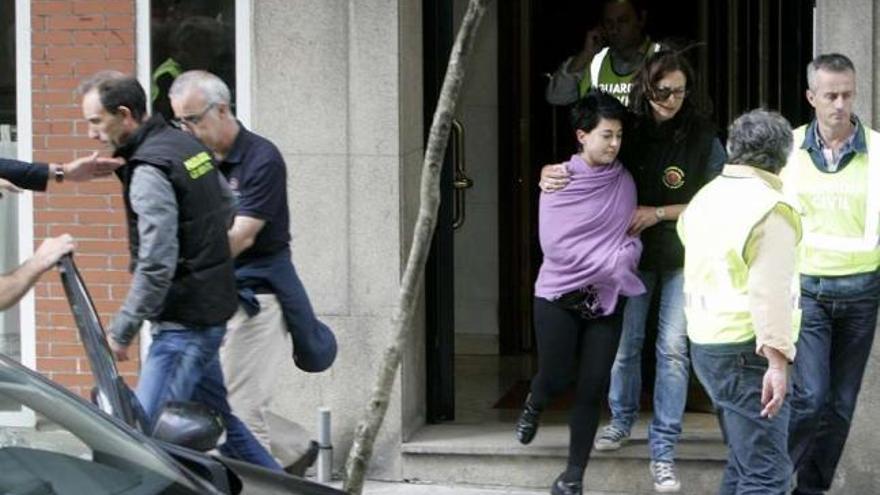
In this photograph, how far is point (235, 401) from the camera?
24.9ft

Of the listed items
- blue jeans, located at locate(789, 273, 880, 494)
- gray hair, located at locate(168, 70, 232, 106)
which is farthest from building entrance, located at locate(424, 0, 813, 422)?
gray hair, located at locate(168, 70, 232, 106)

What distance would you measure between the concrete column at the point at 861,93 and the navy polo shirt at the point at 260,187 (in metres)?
2.54

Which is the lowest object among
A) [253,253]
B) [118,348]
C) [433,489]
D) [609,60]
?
[433,489]

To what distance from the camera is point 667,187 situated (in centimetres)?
833

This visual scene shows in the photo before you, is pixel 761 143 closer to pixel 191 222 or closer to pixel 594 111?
pixel 594 111

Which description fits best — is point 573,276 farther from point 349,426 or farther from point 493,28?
point 493,28

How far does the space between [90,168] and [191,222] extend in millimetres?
776

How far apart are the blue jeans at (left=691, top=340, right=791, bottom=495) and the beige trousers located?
Result: 1.85m

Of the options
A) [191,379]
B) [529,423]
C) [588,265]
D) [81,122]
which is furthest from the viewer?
[81,122]

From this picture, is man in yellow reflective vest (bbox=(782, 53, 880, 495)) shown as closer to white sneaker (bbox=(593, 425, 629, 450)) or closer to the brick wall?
white sneaker (bbox=(593, 425, 629, 450))

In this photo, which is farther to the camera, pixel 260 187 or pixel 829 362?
pixel 829 362

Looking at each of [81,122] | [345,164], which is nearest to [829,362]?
[345,164]

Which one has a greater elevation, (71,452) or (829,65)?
(829,65)

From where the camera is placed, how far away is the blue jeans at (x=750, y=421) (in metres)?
6.67
